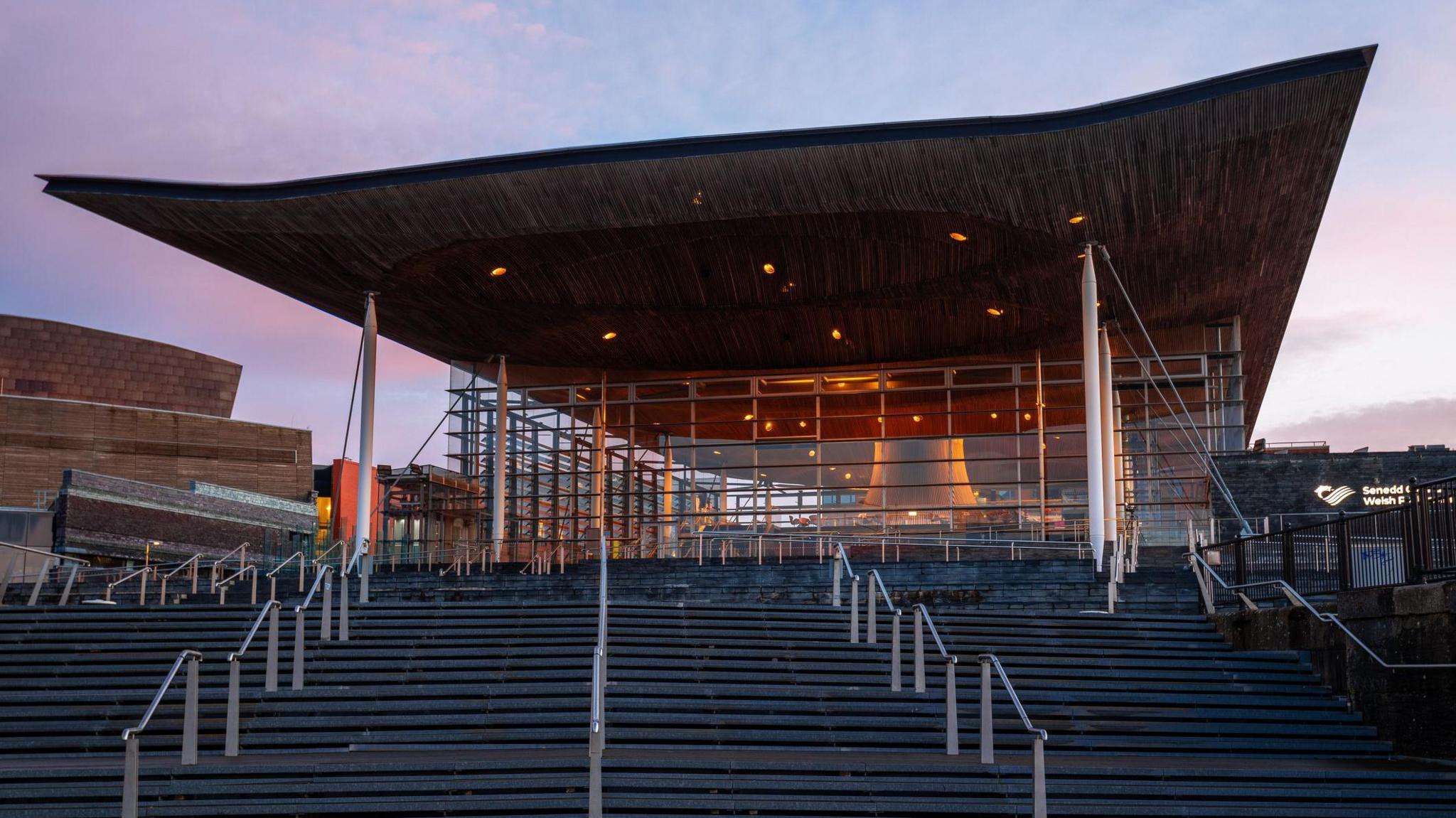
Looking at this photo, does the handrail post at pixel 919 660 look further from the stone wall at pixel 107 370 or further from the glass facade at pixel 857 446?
the stone wall at pixel 107 370

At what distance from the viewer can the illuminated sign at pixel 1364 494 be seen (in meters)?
26.3

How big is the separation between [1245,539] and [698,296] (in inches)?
638

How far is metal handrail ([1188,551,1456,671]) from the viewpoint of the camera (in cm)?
1260

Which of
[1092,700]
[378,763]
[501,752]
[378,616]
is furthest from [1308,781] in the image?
[378,616]

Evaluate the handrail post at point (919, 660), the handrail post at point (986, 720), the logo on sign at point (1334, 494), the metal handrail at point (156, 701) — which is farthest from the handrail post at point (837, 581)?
the logo on sign at point (1334, 494)

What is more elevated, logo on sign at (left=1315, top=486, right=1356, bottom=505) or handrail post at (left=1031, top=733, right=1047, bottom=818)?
logo on sign at (left=1315, top=486, right=1356, bottom=505)

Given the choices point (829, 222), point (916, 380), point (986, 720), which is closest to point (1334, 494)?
point (829, 222)

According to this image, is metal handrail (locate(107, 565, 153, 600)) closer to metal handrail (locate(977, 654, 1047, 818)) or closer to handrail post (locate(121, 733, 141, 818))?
handrail post (locate(121, 733, 141, 818))

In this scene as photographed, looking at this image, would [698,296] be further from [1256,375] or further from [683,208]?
[1256,375]

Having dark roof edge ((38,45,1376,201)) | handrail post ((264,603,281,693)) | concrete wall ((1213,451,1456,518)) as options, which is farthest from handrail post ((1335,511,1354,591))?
concrete wall ((1213,451,1456,518))

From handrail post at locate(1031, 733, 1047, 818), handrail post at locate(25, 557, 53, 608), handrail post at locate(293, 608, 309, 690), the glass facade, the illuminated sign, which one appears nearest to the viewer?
handrail post at locate(1031, 733, 1047, 818)

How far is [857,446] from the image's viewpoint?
3616cm

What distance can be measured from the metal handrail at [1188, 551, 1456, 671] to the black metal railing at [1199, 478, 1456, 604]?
7.2 inches

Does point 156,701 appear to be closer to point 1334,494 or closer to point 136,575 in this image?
point 136,575
